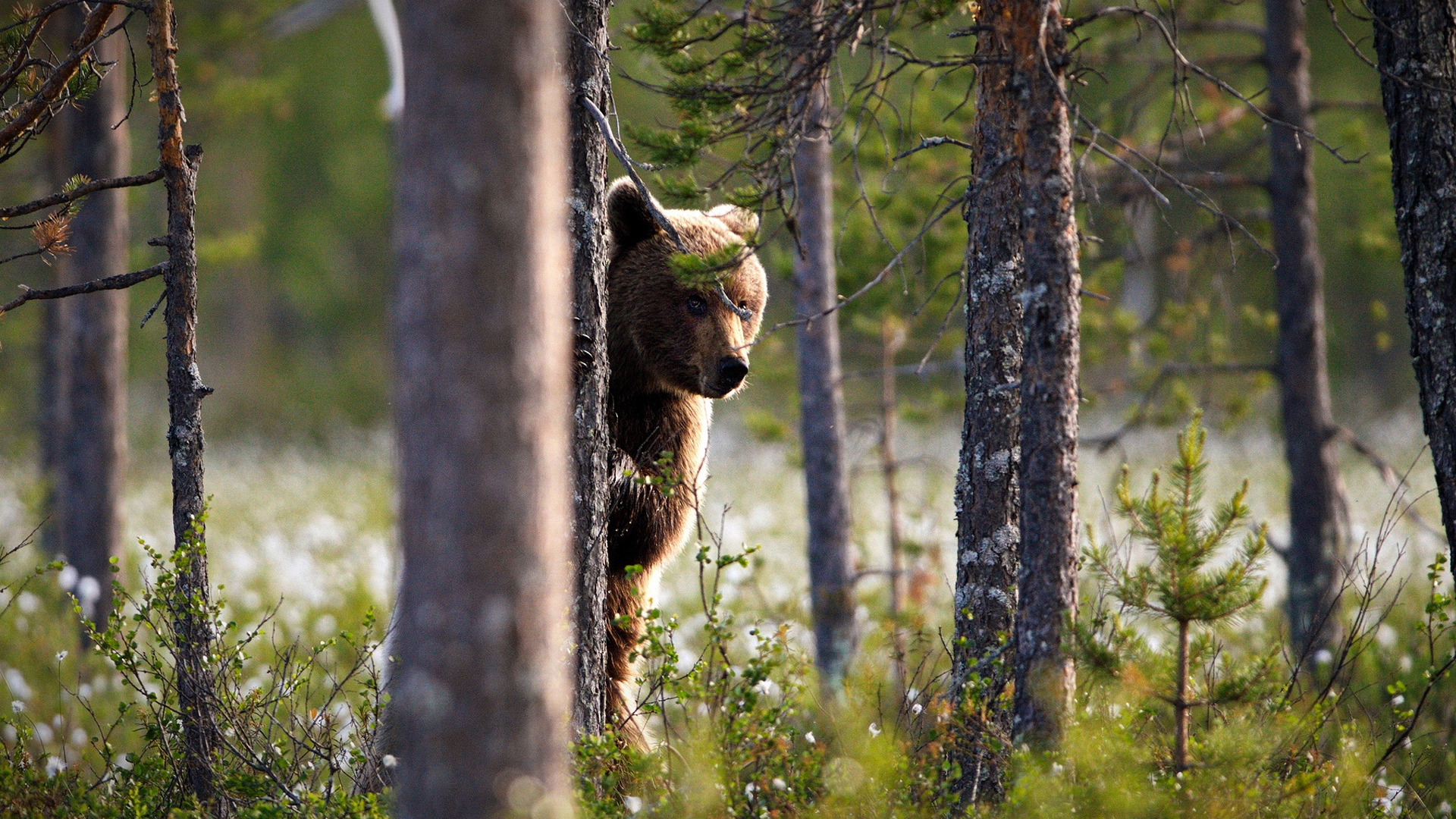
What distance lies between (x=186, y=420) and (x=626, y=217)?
2.04 m

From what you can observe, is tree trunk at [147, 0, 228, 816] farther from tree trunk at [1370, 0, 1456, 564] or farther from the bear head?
tree trunk at [1370, 0, 1456, 564]

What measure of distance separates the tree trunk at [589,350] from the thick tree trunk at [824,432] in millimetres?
2434

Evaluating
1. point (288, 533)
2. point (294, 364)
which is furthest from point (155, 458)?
point (294, 364)

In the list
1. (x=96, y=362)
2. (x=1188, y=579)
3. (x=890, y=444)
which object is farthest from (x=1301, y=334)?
(x=96, y=362)

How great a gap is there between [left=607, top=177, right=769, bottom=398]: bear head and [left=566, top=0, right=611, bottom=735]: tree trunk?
76 centimetres

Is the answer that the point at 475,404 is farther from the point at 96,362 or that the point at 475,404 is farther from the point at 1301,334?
the point at 96,362

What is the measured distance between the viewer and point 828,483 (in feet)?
20.6

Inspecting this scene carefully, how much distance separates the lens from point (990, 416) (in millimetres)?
3650

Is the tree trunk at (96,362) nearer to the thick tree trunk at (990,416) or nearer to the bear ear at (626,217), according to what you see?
the bear ear at (626,217)

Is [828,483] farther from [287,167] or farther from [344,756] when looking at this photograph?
[287,167]

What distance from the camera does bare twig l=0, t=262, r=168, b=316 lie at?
3.49 m

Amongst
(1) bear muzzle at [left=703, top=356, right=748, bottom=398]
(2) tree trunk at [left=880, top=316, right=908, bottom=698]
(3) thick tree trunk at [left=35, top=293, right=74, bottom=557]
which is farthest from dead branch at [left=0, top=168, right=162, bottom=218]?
(3) thick tree trunk at [left=35, top=293, right=74, bottom=557]

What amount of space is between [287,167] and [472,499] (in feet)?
129

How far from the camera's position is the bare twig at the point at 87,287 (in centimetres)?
349
